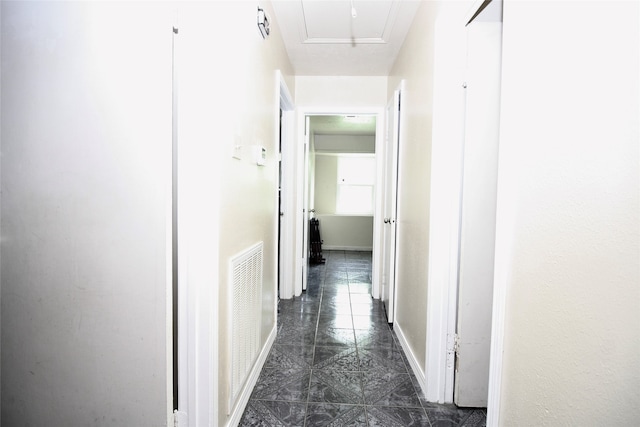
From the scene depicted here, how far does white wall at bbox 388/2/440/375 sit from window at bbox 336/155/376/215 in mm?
4414

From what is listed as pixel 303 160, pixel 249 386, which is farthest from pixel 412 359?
pixel 303 160

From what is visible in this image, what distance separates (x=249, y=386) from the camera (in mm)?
1808

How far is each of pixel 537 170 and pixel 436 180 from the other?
2.95ft

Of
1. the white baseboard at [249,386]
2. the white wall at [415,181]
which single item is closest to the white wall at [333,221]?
the white wall at [415,181]

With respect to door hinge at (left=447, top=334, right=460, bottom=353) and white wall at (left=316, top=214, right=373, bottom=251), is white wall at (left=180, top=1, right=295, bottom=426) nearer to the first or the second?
door hinge at (left=447, top=334, right=460, bottom=353)

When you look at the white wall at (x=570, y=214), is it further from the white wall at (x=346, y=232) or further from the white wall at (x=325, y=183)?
the white wall at (x=325, y=183)

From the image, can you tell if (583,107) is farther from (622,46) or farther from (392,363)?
(392,363)

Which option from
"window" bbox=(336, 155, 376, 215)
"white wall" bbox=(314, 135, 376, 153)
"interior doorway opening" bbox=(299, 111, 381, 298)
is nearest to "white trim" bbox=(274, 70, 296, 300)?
"interior doorway opening" bbox=(299, 111, 381, 298)

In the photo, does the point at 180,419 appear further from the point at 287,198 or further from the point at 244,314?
the point at 287,198

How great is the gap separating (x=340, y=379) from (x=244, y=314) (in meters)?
0.80

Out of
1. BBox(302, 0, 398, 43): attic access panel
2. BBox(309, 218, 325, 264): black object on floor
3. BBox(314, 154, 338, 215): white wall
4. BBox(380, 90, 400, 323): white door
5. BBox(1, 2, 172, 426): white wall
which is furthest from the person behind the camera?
BBox(314, 154, 338, 215): white wall

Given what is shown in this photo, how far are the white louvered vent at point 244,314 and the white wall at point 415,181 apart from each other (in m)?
1.03

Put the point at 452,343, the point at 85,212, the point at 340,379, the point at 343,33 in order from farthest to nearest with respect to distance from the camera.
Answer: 1. the point at 343,33
2. the point at 340,379
3. the point at 452,343
4. the point at 85,212

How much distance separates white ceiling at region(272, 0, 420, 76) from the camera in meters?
2.26
